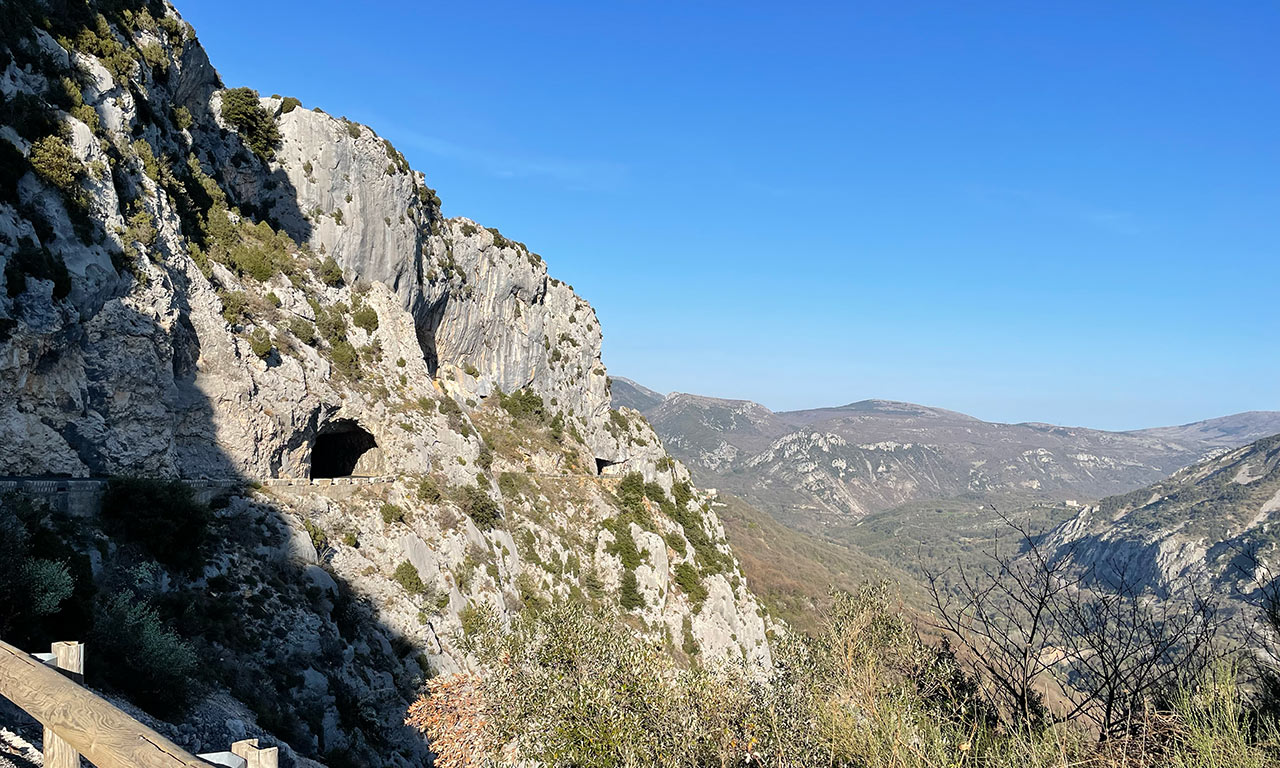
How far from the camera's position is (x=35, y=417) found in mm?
21766

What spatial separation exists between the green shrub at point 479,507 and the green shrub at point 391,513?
6065mm

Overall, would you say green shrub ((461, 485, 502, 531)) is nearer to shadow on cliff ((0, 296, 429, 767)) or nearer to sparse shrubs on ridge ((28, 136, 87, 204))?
shadow on cliff ((0, 296, 429, 767))

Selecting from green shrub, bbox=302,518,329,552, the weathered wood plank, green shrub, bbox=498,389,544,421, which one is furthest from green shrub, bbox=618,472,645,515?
the weathered wood plank

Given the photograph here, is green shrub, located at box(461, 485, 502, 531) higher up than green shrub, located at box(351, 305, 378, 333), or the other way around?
green shrub, located at box(351, 305, 378, 333)

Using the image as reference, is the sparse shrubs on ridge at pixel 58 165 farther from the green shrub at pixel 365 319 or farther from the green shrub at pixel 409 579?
the green shrub at pixel 365 319

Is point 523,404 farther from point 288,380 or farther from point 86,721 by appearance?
point 86,721

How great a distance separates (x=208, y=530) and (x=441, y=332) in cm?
3893

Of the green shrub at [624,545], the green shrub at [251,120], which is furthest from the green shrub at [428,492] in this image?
the green shrub at [251,120]

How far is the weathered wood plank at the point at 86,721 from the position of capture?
3838 mm

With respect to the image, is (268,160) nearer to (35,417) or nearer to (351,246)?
(351,246)

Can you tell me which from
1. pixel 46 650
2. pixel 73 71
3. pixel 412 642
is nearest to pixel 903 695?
pixel 46 650

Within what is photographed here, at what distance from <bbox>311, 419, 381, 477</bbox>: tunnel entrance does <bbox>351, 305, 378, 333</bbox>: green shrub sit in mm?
7849

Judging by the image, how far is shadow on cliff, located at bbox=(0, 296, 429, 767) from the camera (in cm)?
1335

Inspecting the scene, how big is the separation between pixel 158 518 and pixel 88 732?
69.2 ft
